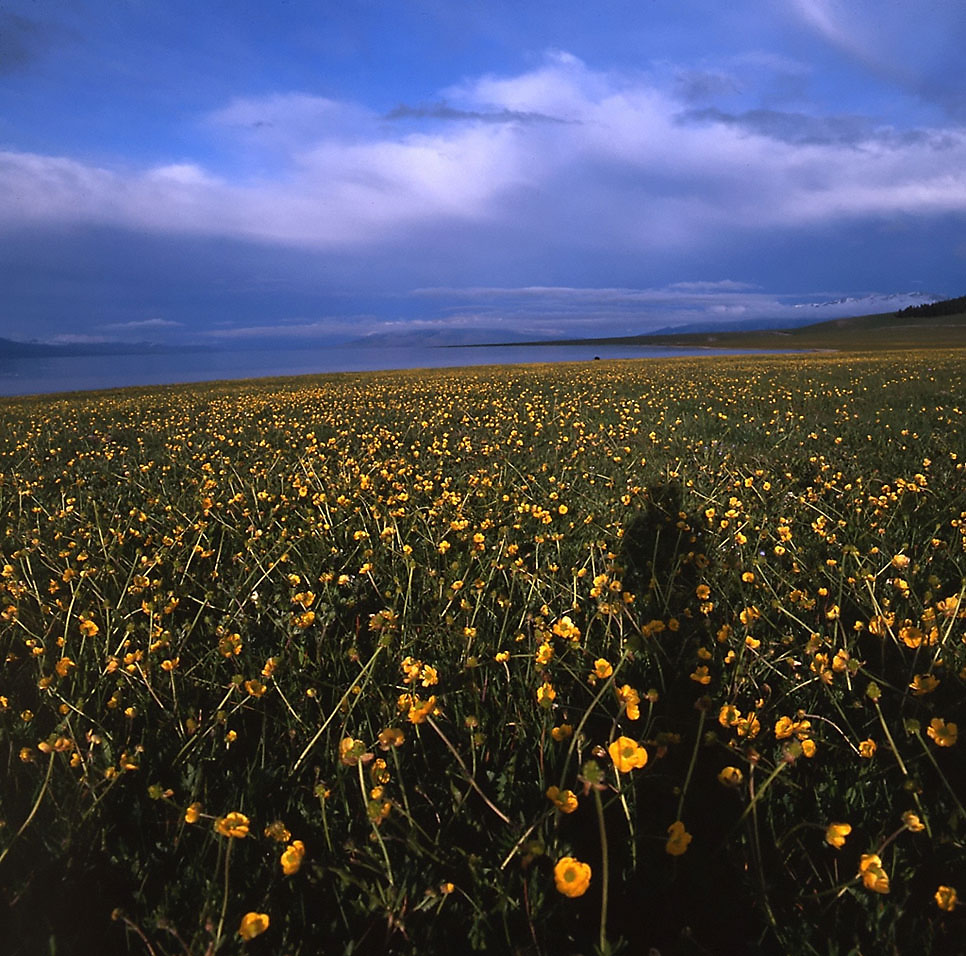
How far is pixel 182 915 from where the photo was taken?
1677 mm

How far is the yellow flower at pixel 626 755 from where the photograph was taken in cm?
167

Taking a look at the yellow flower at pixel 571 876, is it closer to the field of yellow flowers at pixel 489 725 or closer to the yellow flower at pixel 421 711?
the field of yellow flowers at pixel 489 725

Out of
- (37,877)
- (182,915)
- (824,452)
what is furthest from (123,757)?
(824,452)

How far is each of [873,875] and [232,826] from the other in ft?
6.07

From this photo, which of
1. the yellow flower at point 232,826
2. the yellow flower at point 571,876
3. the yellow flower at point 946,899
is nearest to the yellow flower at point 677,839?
the yellow flower at point 571,876

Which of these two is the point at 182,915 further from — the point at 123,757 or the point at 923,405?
the point at 923,405

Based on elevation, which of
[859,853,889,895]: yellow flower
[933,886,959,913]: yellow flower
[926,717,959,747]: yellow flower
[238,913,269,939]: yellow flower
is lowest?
[933,886,959,913]: yellow flower

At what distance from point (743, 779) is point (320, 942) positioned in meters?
1.53

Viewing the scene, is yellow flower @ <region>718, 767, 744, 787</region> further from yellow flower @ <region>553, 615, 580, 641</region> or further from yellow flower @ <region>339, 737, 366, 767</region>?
yellow flower @ <region>339, 737, 366, 767</region>

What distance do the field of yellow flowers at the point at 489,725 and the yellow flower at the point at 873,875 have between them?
0.01 metres

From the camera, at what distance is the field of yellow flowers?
1646mm

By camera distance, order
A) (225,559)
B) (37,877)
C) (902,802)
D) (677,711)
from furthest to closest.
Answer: (225,559), (677,711), (902,802), (37,877)

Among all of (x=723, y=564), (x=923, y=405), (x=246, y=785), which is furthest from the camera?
(x=923, y=405)

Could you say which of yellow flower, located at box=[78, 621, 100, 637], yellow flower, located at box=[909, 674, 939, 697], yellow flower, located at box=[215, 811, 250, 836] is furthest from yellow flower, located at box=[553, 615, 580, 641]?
yellow flower, located at box=[78, 621, 100, 637]
